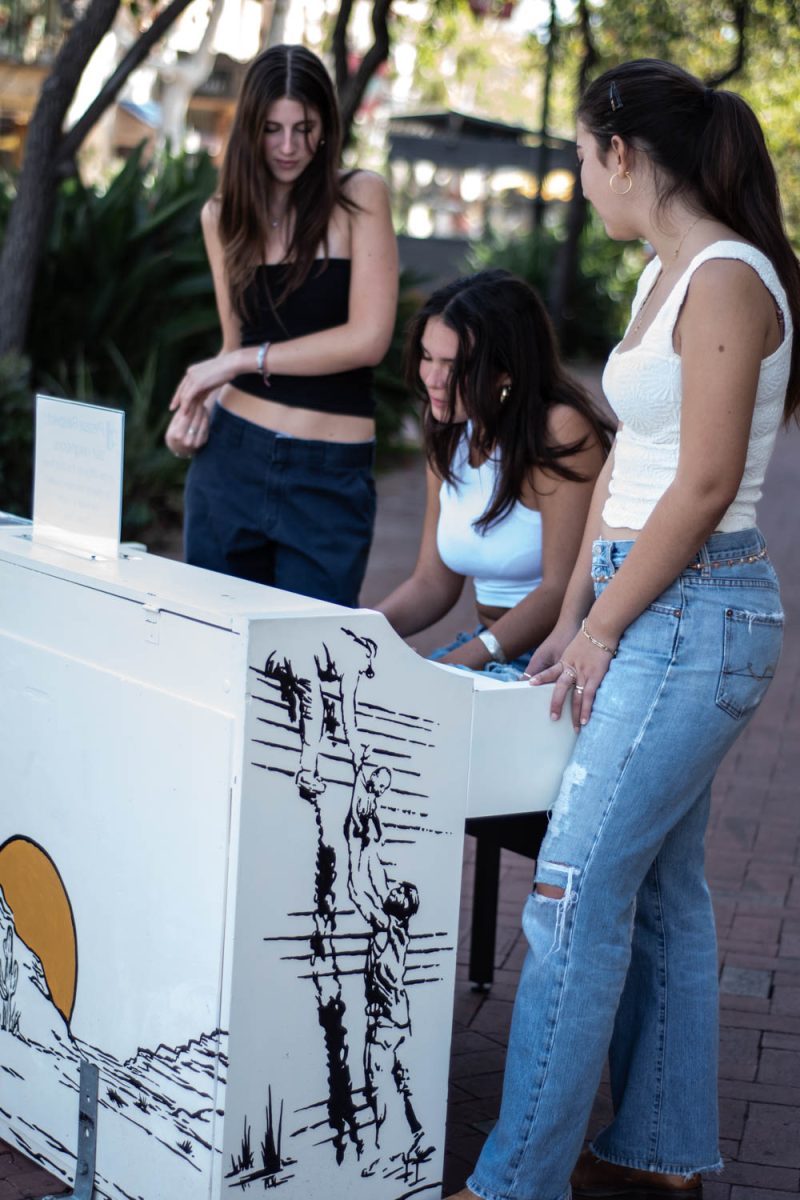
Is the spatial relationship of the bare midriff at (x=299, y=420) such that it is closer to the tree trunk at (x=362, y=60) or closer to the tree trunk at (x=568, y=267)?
the tree trunk at (x=362, y=60)

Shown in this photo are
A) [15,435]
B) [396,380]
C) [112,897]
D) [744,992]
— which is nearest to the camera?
[112,897]

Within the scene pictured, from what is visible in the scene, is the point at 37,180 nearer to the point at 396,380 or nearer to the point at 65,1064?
the point at 396,380

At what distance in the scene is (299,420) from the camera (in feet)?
10.4

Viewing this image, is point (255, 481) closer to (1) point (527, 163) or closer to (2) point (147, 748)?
(2) point (147, 748)

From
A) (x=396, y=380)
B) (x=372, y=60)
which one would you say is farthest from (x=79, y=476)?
(x=396, y=380)

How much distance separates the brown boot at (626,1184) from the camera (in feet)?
8.23

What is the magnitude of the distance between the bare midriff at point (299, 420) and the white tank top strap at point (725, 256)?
119cm

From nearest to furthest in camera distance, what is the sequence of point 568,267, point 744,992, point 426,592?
point 426,592
point 744,992
point 568,267

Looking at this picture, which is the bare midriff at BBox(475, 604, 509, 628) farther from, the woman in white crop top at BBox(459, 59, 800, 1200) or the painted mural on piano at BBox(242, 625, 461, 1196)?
the painted mural on piano at BBox(242, 625, 461, 1196)

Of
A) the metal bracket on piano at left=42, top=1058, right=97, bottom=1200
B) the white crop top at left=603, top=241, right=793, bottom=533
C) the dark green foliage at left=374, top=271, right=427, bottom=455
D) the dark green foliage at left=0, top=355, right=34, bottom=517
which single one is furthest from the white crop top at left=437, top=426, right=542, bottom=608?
the dark green foliage at left=374, top=271, right=427, bottom=455

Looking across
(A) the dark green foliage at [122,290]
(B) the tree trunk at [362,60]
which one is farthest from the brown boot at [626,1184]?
(B) the tree trunk at [362,60]

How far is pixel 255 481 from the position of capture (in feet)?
10.4

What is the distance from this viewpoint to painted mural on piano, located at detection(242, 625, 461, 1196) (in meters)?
2.00

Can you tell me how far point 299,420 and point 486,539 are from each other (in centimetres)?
50
